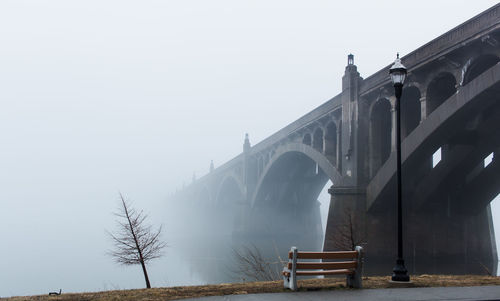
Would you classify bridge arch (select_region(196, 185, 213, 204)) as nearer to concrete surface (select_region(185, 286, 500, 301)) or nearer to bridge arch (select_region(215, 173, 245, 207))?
bridge arch (select_region(215, 173, 245, 207))

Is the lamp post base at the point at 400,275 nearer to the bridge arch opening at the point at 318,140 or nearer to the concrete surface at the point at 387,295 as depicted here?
the concrete surface at the point at 387,295

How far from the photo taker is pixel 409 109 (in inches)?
1109

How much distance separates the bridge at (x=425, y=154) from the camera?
21219 millimetres

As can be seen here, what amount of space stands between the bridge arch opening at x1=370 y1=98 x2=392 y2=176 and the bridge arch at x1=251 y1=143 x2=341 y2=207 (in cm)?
599

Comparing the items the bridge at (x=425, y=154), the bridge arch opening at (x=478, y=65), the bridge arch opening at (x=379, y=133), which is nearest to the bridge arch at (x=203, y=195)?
the bridge at (x=425, y=154)

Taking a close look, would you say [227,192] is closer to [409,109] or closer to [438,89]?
[409,109]

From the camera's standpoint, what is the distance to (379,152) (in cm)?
2919

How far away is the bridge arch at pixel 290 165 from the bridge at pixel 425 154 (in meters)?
0.47

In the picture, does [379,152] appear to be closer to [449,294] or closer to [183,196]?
[449,294]

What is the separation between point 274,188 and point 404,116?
30156 millimetres

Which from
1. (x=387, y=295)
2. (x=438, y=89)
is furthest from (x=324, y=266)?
(x=438, y=89)

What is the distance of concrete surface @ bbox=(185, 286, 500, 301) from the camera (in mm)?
8398

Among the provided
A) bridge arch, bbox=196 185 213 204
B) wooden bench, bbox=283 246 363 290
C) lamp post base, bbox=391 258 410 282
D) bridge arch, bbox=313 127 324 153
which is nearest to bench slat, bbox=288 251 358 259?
wooden bench, bbox=283 246 363 290

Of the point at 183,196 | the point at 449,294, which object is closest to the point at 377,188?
the point at 449,294
